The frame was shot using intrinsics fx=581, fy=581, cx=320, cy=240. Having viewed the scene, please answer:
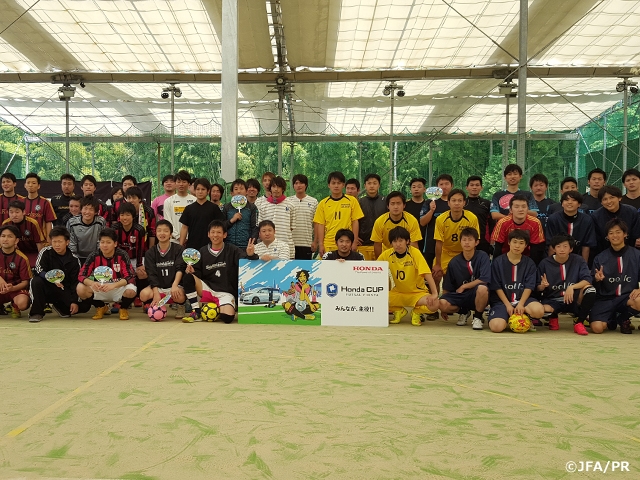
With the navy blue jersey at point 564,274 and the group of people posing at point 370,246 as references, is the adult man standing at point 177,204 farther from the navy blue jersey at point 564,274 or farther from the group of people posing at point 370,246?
the navy blue jersey at point 564,274

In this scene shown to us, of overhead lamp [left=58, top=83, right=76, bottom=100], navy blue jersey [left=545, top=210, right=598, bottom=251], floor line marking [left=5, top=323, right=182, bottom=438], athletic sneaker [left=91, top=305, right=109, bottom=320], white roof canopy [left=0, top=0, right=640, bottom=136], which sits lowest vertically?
floor line marking [left=5, top=323, right=182, bottom=438]

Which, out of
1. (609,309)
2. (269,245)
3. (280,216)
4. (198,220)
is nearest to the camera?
(609,309)

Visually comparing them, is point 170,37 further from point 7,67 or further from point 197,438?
point 197,438

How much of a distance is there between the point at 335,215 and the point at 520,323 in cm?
253

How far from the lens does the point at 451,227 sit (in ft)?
22.8

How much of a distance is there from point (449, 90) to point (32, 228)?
40.1ft

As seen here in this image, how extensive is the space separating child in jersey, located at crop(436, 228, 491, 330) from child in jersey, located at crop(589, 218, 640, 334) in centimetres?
115

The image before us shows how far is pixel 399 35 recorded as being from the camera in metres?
12.6

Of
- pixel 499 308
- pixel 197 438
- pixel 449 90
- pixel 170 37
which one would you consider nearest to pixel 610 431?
pixel 197 438

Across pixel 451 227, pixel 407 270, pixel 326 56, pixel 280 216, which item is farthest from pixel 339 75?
pixel 407 270

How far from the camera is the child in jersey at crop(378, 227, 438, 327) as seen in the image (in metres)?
6.57

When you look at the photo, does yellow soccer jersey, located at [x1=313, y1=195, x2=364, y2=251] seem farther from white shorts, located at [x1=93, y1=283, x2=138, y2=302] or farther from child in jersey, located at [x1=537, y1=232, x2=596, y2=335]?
white shorts, located at [x1=93, y1=283, x2=138, y2=302]

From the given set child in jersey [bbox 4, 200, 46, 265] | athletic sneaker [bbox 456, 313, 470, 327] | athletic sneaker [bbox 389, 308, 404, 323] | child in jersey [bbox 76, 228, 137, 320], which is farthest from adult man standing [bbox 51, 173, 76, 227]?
athletic sneaker [bbox 456, 313, 470, 327]

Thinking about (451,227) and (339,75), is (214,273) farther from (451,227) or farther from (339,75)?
(339,75)
